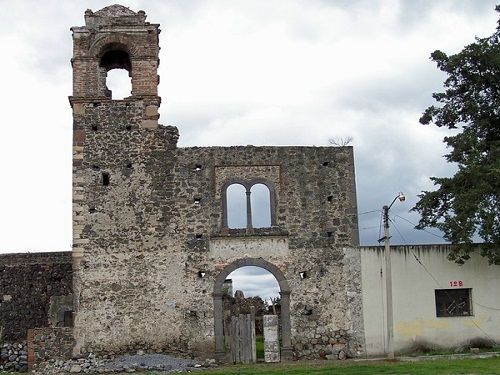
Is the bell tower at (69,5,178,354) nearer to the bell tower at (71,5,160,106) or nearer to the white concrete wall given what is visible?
the bell tower at (71,5,160,106)

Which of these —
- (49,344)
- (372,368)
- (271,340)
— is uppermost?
(49,344)

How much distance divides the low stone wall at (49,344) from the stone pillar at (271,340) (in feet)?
20.0

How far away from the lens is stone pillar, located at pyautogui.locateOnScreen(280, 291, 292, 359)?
2406 cm

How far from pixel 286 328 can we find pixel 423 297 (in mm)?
4710

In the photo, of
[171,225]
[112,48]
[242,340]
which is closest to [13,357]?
[171,225]

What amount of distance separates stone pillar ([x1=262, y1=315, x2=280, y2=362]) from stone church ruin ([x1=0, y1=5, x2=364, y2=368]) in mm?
286

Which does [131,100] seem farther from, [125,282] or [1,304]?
[1,304]

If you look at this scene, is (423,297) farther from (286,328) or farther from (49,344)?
(49,344)

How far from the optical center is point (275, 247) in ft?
80.8

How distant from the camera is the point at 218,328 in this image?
943 inches

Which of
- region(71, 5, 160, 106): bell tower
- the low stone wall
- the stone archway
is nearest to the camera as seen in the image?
the low stone wall

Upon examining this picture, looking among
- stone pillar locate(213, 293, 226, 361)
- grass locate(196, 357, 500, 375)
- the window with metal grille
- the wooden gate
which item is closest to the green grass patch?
the wooden gate

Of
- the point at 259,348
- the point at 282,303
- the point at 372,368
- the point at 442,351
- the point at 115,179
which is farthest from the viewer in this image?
the point at 259,348

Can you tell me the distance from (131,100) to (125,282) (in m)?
6.04
